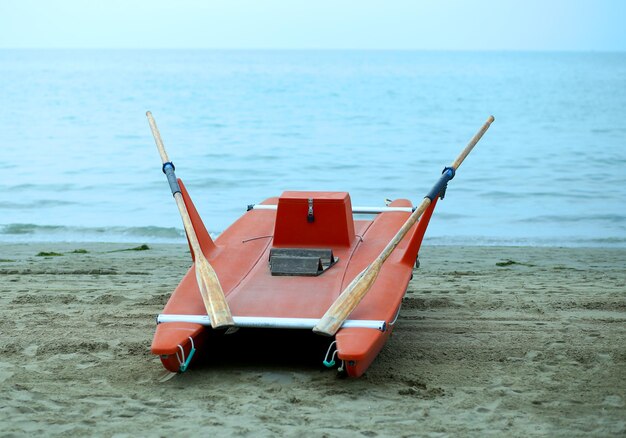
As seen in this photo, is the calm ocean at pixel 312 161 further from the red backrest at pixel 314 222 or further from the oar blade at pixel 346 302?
the oar blade at pixel 346 302

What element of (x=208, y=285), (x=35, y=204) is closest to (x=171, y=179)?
(x=208, y=285)

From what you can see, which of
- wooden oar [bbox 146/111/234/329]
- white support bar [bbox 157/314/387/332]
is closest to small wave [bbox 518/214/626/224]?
wooden oar [bbox 146/111/234/329]

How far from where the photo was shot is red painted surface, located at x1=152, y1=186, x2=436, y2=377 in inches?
173

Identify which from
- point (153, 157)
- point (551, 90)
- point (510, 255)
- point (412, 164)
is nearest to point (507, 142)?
point (412, 164)

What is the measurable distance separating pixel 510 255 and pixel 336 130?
1626 centimetres

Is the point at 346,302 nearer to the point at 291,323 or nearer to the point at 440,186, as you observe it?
the point at 291,323

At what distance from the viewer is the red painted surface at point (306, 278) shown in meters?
4.39

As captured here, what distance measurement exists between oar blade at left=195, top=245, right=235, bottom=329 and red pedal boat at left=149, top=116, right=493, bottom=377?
0.07 meters

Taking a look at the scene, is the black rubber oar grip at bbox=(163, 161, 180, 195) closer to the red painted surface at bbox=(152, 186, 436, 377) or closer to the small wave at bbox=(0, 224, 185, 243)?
the red painted surface at bbox=(152, 186, 436, 377)

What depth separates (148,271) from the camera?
753 centimetres

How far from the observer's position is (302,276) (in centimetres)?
510

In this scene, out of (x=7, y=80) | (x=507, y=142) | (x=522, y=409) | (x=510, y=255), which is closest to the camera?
(x=522, y=409)

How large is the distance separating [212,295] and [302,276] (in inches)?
27.6

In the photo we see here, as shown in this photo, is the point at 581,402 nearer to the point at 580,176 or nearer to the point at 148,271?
the point at 148,271
